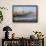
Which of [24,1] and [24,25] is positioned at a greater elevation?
[24,1]

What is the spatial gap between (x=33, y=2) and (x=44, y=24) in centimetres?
74

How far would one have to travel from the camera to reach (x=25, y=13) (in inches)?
181

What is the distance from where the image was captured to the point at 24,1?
4.61 metres

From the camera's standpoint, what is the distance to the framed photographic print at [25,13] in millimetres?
4578

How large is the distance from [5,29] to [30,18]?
32.2 inches

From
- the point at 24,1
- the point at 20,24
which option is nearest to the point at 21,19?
the point at 20,24

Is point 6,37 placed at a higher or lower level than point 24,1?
lower

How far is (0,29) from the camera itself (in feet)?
15.3

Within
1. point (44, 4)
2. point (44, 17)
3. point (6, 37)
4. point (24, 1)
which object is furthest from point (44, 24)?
point (6, 37)

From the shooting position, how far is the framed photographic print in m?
4.58

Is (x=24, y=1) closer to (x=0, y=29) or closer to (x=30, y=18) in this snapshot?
(x=30, y=18)

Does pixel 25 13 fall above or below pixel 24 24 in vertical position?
above

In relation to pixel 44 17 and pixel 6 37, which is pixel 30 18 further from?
pixel 6 37

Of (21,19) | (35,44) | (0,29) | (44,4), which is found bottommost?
(35,44)
